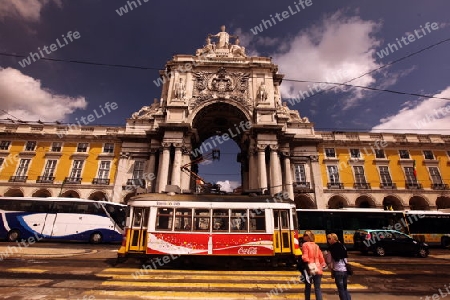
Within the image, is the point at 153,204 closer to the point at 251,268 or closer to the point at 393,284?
the point at 251,268

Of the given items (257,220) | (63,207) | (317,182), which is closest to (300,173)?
(317,182)

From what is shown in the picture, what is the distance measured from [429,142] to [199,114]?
103ft

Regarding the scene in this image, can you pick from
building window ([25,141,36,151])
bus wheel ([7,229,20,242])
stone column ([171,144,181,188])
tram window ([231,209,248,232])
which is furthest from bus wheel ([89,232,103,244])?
building window ([25,141,36,151])

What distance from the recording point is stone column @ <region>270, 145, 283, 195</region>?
1038 inches

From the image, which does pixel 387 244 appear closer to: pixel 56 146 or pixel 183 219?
pixel 183 219

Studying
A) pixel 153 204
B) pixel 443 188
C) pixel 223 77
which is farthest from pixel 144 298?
pixel 443 188

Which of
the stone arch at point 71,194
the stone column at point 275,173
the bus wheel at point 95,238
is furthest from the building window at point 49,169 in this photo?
the stone column at point 275,173

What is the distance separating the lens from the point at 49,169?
30.3m

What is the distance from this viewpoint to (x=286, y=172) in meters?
29.1

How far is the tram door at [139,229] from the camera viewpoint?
1048cm

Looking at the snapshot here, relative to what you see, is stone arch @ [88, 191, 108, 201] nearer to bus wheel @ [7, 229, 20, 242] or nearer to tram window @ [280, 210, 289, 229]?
bus wheel @ [7, 229, 20, 242]

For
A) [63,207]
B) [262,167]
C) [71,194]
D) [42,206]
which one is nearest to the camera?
[42,206]

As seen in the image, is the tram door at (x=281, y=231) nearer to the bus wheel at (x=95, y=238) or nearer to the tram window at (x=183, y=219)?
the tram window at (x=183, y=219)

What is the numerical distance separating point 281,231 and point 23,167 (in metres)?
34.5
